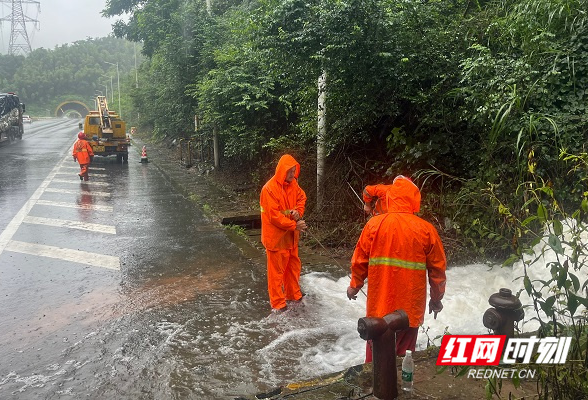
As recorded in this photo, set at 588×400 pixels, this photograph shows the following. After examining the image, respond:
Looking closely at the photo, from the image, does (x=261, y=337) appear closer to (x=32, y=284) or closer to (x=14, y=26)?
(x=32, y=284)

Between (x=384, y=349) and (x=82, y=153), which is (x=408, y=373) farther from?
(x=82, y=153)

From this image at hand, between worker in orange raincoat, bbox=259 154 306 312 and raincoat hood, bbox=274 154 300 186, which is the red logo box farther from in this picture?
raincoat hood, bbox=274 154 300 186

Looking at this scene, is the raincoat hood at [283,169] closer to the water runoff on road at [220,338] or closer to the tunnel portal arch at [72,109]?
the water runoff on road at [220,338]

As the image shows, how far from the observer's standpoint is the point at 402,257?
3344mm

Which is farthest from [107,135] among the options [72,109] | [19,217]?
[72,109]

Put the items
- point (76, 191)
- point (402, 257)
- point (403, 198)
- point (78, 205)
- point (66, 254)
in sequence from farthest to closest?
point (76, 191) < point (78, 205) < point (66, 254) < point (403, 198) < point (402, 257)

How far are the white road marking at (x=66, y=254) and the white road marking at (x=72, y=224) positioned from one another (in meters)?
1.26

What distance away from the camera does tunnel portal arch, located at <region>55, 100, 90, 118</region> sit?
102688 millimetres

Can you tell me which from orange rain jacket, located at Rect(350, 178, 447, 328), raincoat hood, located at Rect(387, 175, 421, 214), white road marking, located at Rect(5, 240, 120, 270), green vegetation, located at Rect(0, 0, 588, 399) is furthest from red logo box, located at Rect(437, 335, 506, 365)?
white road marking, located at Rect(5, 240, 120, 270)

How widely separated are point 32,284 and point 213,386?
378 cm

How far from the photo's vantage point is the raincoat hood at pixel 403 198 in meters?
3.45

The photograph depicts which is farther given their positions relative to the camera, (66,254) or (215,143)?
(215,143)

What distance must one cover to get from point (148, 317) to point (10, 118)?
2941cm

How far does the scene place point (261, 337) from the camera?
477 cm
